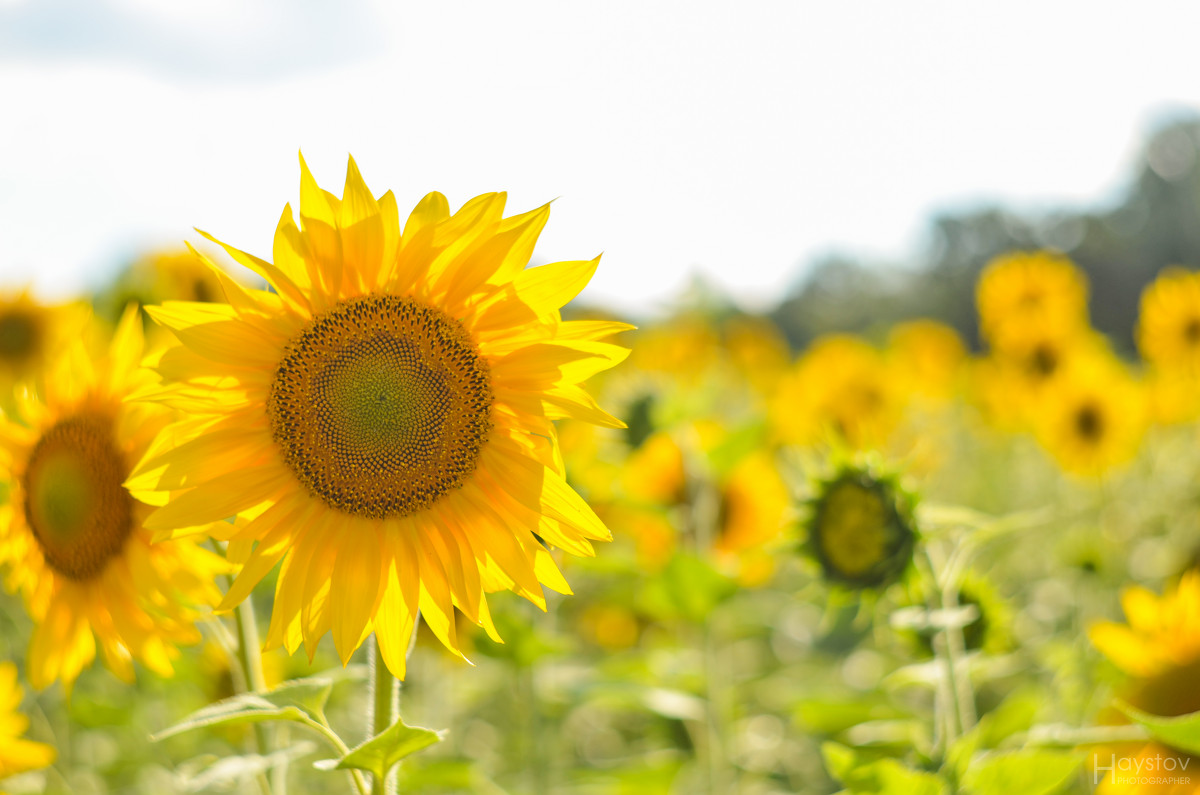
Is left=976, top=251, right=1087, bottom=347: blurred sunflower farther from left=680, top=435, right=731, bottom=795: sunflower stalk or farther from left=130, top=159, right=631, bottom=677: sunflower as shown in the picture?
left=130, top=159, right=631, bottom=677: sunflower

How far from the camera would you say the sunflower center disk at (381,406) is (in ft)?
5.34

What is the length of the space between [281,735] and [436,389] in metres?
0.91

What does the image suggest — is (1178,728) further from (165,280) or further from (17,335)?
(17,335)

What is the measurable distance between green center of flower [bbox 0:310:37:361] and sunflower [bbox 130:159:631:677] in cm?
486

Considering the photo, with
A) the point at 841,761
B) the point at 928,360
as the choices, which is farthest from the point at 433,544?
the point at 928,360

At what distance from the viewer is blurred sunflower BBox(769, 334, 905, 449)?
6.20m

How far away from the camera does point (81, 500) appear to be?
1.85 m

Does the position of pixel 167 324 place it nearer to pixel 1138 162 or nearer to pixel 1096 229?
pixel 1096 229

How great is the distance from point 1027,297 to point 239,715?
720 cm

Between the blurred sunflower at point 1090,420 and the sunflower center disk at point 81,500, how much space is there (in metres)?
5.85

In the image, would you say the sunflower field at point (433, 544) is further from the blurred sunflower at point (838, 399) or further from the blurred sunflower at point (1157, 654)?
the blurred sunflower at point (838, 399)

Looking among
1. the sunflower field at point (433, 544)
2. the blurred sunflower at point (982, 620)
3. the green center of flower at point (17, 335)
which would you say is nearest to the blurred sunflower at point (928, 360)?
the sunflower field at point (433, 544)

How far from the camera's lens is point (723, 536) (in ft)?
14.4

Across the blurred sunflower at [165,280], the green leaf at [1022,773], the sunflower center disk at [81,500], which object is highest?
the blurred sunflower at [165,280]
